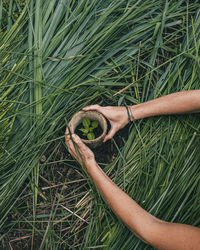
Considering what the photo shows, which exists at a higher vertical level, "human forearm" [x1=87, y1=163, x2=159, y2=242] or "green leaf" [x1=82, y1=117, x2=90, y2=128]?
"green leaf" [x1=82, y1=117, x2=90, y2=128]

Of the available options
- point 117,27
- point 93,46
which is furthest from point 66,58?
point 117,27

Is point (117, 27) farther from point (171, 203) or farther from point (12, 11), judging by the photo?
point (171, 203)

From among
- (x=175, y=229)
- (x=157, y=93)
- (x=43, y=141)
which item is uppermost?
(x=157, y=93)

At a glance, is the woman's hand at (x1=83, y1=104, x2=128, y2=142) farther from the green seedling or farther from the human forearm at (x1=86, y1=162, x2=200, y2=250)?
the human forearm at (x1=86, y1=162, x2=200, y2=250)

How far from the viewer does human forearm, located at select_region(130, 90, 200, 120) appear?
1.23 m

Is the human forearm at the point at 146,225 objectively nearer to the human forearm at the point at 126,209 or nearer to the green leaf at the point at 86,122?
the human forearm at the point at 126,209

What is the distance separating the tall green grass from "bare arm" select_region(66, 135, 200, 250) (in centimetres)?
14

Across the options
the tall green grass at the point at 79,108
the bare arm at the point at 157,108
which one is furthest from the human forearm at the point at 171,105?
the tall green grass at the point at 79,108

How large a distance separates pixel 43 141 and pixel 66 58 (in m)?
0.46

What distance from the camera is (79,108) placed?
56.3 inches

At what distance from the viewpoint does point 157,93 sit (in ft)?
4.80

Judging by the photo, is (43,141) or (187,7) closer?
(43,141)

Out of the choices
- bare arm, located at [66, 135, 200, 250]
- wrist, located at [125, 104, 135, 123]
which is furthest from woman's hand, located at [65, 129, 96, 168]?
wrist, located at [125, 104, 135, 123]

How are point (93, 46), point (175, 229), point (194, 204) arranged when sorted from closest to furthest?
point (175, 229), point (194, 204), point (93, 46)
